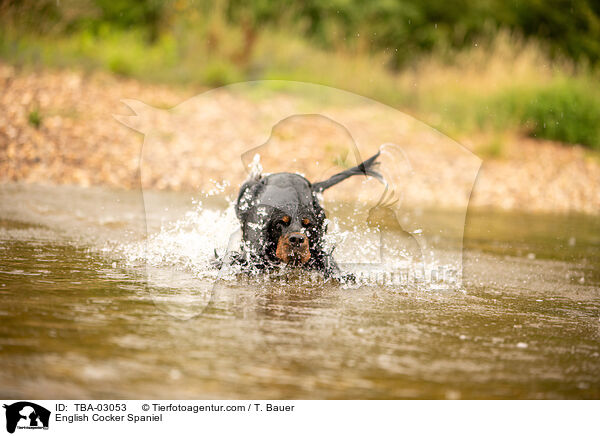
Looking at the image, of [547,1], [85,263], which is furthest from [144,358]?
[547,1]

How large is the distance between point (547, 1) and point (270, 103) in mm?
14765

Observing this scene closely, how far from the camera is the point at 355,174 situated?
4.77 metres

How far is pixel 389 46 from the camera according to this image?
20.6m

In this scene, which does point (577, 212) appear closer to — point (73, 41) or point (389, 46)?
point (73, 41)

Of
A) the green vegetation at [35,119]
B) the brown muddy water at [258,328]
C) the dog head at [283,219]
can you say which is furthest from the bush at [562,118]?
the dog head at [283,219]

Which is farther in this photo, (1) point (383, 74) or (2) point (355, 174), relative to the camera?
(1) point (383, 74)

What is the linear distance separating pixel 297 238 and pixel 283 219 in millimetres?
216

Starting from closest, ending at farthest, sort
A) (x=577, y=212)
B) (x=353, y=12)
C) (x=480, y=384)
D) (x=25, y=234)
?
1. (x=480, y=384)
2. (x=25, y=234)
3. (x=577, y=212)
4. (x=353, y=12)

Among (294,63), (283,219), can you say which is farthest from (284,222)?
(294,63)

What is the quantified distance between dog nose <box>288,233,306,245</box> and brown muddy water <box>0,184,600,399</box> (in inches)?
11.4

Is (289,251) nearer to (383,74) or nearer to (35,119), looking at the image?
(35,119)
